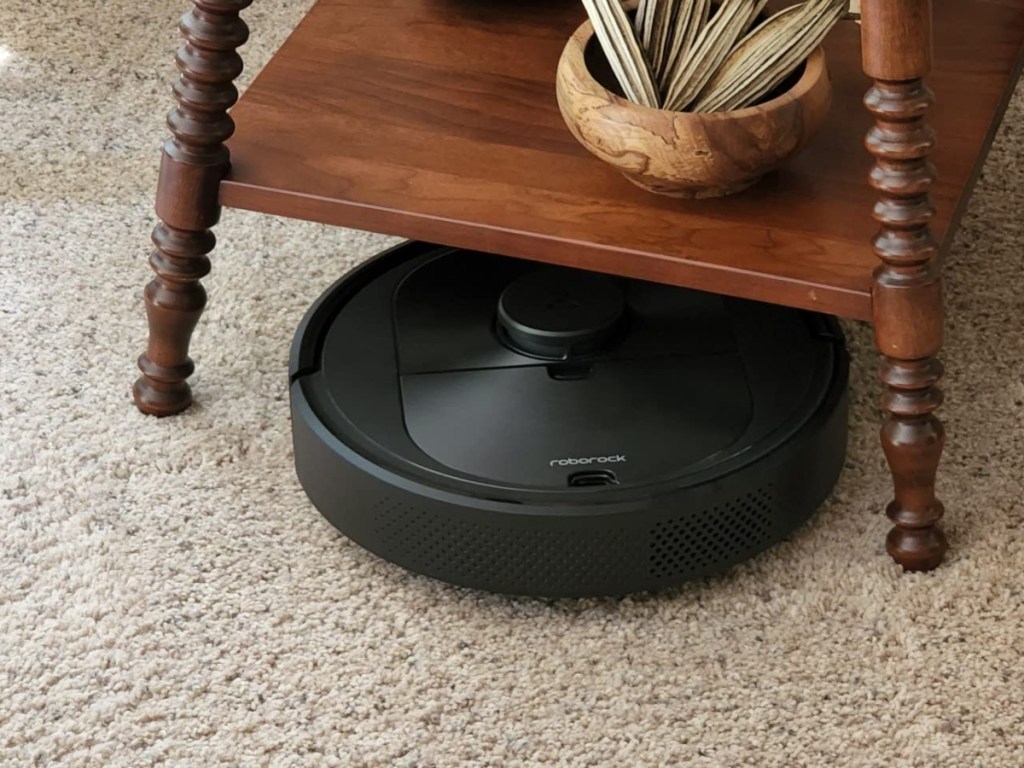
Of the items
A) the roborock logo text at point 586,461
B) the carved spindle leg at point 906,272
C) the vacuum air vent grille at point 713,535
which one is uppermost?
the carved spindle leg at point 906,272

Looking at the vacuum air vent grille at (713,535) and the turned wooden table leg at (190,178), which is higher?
the turned wooden table leg at (190,178)

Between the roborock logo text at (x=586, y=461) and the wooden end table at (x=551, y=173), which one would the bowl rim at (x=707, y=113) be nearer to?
the wooden end table at (x=551, y=173)

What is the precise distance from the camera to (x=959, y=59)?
3.80 ft

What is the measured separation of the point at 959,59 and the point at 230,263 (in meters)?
0.65

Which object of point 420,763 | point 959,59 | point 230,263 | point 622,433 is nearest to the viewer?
point 420,763

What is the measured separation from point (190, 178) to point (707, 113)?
14.6 inches

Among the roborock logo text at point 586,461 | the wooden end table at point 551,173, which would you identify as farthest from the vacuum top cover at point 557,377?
the wooden end table at point 551,173

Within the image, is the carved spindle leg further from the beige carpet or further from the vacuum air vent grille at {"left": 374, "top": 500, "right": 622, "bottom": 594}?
the vacuum air vent grille at {"left": 374, "top": 500, "right": 622, "bottom": 594}

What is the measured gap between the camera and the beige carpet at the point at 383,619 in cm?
94

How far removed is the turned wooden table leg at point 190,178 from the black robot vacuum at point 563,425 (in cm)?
10

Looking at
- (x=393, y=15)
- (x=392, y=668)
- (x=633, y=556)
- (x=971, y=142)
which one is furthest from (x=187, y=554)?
(x=971, y=142)

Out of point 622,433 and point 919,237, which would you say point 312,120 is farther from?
point 919,237

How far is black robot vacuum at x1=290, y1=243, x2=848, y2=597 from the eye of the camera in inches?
39.0

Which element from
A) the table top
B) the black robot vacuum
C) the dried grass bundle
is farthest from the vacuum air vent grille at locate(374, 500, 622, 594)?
the dried grass bundle
